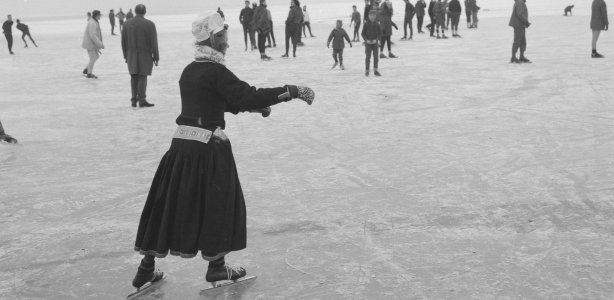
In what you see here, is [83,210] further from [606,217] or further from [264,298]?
[606,217]

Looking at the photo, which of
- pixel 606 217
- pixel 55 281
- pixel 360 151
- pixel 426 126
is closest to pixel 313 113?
pixel 426 126

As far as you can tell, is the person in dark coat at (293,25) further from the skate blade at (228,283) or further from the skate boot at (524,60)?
the skate blade at (228,283)

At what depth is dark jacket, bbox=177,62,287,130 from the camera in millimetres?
3740

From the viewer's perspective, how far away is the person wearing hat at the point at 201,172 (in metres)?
3.85

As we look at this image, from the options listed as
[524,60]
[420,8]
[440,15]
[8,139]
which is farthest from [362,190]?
[420,8]

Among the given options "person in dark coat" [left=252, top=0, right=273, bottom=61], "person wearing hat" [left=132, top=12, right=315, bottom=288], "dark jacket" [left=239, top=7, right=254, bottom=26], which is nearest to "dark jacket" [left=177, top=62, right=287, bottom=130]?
"person wearing hat" [left=132, top=12, right=315, bottom=288]

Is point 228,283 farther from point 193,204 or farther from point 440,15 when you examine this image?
point 440,15

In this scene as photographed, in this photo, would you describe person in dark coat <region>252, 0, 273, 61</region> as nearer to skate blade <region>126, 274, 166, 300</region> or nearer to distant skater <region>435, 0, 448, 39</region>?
distant skater <region>435, 0, 448, 39</region>

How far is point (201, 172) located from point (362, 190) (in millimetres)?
2571

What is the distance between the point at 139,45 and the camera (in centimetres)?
1082

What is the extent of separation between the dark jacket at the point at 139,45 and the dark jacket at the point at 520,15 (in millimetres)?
8130

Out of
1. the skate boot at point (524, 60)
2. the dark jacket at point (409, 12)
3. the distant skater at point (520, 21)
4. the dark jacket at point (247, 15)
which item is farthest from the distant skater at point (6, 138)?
the dark jacket at point (409, 12)

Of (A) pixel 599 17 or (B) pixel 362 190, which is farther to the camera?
(A) pixel 599 17

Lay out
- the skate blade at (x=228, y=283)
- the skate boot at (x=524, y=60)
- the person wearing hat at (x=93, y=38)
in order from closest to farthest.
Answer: the skate blade at (x=228, y=283) → the person wearing hat at (x=93, y=38) → the skate boot at (x=524, y=60)
